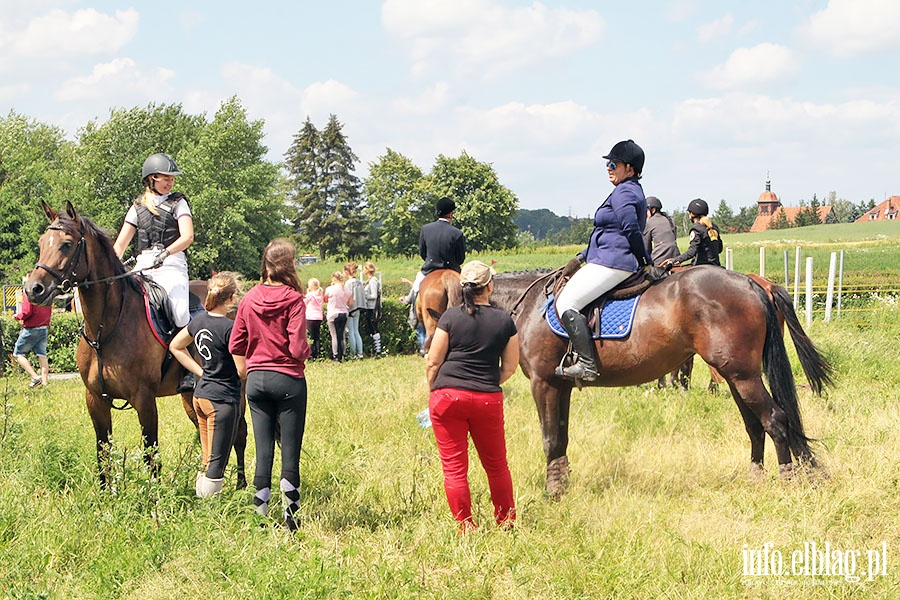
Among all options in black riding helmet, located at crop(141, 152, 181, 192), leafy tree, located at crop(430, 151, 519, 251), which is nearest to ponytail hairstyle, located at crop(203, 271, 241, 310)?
black riding helmet, located at crop(141, 152, 181, 192)

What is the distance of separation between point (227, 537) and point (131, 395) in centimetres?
208

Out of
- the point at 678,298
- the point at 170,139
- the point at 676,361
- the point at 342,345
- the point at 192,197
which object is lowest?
the point at 342,345

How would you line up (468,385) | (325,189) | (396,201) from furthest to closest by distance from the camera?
(396,201), (325,189), (468,385)

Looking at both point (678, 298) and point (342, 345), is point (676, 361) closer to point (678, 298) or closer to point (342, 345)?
point (678, 298)

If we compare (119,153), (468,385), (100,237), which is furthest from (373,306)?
(119,153)

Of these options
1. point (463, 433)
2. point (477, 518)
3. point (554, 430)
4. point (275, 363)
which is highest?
point (275, 363)

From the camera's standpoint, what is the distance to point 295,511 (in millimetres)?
5328

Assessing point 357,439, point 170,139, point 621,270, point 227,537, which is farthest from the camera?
point 170,139

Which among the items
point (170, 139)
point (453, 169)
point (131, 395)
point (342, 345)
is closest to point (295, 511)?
point (131, 395)

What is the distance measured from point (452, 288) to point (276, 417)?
3913 millimetres

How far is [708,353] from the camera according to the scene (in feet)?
21.5

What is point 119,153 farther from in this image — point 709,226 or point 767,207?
point 767,207

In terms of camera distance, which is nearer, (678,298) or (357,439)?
(678,298)

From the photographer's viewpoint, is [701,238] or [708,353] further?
[701,238]
